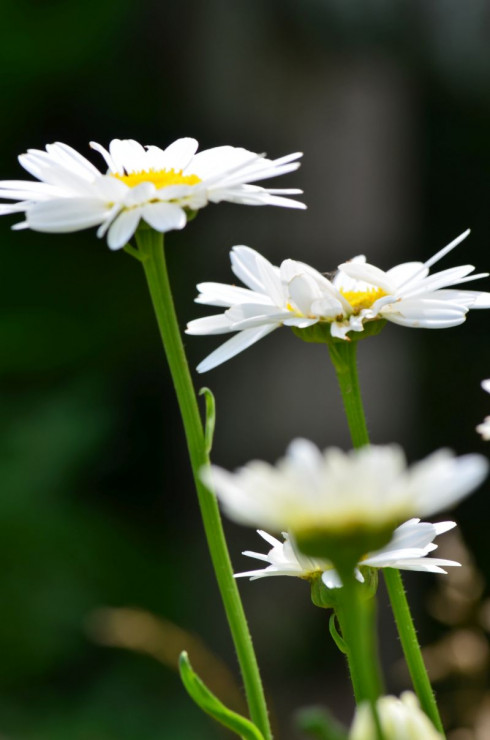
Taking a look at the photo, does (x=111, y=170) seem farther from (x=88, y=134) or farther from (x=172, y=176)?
(x=88, y=134)

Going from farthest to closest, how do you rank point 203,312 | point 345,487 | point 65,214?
point 203,312 < point 65,214 < point 345,487

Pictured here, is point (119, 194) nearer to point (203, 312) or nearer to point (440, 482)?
point (440, 482)

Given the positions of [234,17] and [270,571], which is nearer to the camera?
[270,571]

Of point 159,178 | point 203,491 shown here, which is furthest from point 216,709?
point 159,178

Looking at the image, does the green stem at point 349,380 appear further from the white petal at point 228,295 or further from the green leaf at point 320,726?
the green leaf at point 320,726

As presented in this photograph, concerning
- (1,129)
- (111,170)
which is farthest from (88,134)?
(111,170)

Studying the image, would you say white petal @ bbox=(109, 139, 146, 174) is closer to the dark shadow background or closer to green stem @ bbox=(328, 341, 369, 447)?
green stem @ bbox=(328, 341, 369, 447)

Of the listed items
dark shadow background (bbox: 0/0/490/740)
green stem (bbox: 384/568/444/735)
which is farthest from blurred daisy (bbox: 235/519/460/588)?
dark shadow background (bbox: 0/0/490/740)
